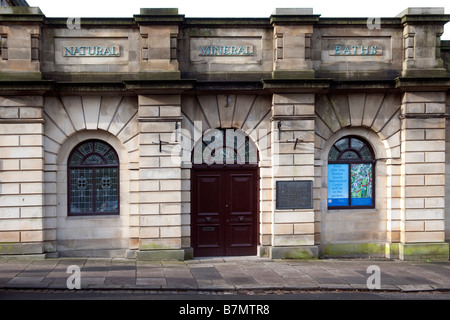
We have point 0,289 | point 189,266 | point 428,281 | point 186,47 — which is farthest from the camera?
point 186,47

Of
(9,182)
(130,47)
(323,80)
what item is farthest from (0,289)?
(323,80)

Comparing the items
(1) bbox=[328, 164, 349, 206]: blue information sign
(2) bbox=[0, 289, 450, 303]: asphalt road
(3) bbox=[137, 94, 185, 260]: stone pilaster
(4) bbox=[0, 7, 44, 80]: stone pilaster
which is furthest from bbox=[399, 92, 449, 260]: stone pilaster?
(4) bbox=[0, 7, 44, 80]: stone pilaster

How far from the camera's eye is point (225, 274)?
494 inches

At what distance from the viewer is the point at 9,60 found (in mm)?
13750

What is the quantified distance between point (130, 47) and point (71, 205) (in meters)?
4.83

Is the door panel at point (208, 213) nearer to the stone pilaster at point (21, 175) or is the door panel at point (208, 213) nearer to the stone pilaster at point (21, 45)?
the stone pilaster at point (21, 175)

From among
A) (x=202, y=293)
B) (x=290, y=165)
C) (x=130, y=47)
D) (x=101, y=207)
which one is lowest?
(x=202, y=293)

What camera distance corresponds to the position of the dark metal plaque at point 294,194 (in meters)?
14.3

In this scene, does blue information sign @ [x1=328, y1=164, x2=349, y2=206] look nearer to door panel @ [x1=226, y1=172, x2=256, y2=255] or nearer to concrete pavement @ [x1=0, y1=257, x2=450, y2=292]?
concrete pavement @ [x1=0, y1=257, x2=450, y2=292]

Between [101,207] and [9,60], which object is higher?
[9,60]

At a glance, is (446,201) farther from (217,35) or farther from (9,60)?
(9,60)

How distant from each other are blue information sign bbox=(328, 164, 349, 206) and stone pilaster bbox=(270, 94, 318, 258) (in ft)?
3.06

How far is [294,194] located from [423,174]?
384 cm

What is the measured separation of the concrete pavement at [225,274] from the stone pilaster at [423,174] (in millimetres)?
611
